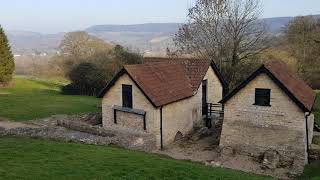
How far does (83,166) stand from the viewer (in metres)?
14.6

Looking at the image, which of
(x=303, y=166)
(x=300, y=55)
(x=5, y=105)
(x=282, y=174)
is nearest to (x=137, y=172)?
(x=282, y=174)

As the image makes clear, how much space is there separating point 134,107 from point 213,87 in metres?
7.87

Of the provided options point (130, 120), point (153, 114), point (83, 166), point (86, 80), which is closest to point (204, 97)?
point (153, 114)

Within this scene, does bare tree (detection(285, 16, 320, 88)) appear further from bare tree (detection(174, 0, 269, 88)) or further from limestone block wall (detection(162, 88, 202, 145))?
limestone block wall (detection(162, 88, 202, 145))

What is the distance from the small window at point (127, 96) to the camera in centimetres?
2464

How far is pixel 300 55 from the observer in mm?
50875

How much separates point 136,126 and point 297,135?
31.0 ft

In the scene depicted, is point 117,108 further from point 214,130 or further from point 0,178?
point 0,178

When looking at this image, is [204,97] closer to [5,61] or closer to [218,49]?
[218,49]

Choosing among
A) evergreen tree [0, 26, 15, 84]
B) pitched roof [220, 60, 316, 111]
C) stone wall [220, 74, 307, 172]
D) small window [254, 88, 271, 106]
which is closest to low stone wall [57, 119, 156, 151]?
stone wall [220, 74, 307, 172]

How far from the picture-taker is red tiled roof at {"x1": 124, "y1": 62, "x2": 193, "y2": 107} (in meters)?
23.8

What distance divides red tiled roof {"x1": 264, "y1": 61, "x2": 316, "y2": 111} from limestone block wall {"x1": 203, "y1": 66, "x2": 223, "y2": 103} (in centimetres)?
639


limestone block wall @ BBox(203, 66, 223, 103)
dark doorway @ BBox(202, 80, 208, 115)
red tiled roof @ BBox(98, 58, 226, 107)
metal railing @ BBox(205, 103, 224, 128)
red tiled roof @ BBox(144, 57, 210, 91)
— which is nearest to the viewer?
red tiled roof @ BBox(98, 58, 226, 107)

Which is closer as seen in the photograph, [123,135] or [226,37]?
[123,135]
